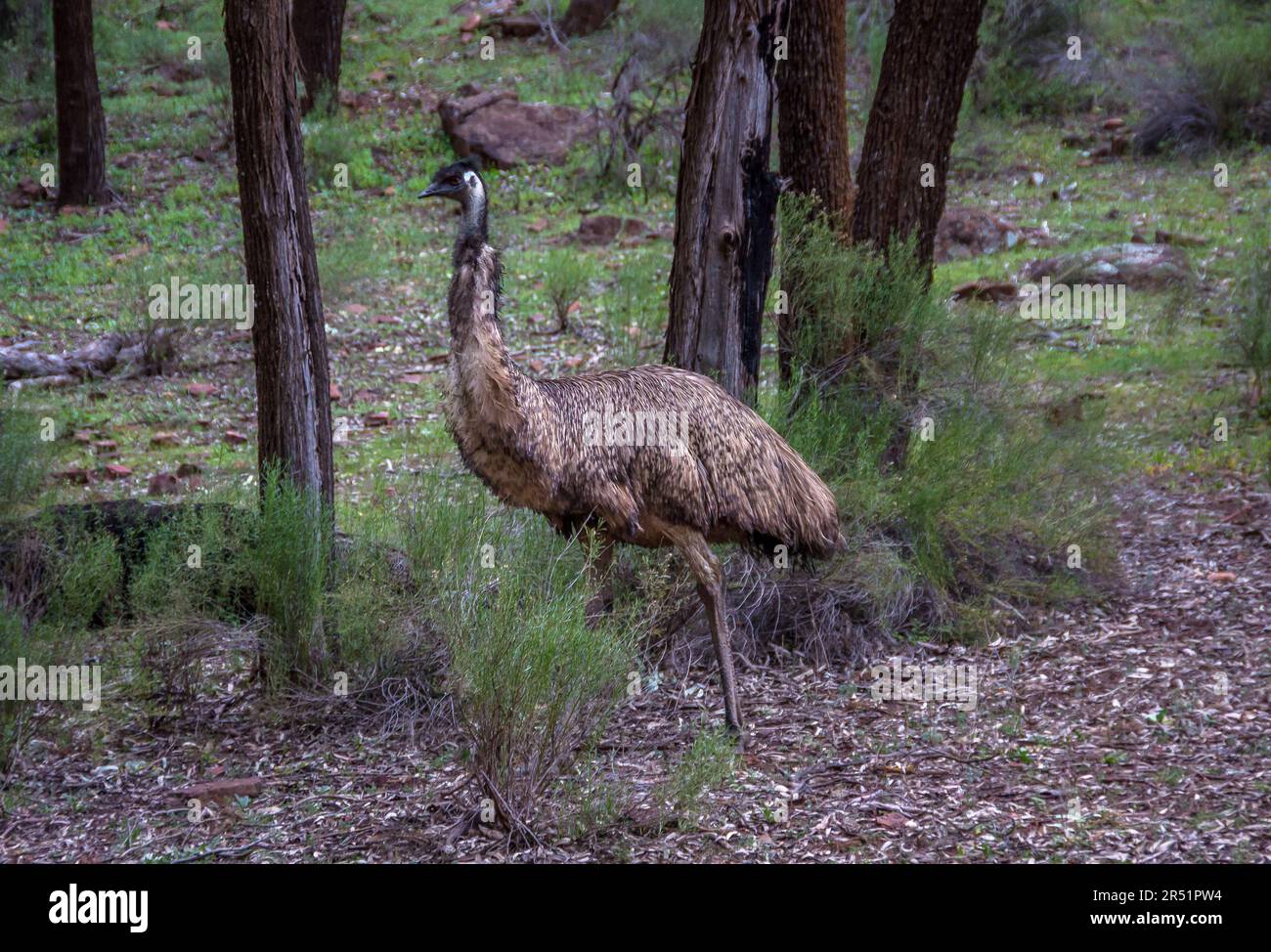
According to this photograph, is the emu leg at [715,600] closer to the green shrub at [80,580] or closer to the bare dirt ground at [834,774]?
the bare dirt ground at [834,774]

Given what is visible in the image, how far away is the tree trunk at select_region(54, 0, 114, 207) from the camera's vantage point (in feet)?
46.8

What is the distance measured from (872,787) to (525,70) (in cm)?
1535

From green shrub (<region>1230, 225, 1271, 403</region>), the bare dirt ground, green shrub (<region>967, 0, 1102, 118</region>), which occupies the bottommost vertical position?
the bare dirt ground

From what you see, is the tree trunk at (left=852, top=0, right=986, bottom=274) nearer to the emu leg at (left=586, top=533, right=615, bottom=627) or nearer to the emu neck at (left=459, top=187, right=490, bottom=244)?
the emu leg at (left=586, top=533, right=615, bottom=627)

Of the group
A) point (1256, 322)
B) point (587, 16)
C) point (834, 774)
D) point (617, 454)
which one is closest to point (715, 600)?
point (617, 454)

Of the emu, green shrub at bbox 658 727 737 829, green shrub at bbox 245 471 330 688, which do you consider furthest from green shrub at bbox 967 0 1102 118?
green shrub at bbox 658 727 737 829

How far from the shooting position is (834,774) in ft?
18.1

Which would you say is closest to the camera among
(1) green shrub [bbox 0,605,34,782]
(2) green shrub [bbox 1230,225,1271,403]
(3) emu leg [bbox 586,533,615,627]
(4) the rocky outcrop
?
(1) green shrub [bbox 0,605,34,782]

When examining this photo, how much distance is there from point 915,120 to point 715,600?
12.1ft

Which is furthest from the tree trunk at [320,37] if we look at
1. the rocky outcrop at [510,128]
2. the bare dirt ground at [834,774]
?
the bare dirt ground at [834,774]

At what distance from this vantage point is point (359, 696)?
6.14 meters

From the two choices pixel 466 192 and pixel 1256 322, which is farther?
pixel 1256 322

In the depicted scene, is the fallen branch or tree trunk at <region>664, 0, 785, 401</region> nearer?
tree trunk at <region>664, 0, 785, 401</region>

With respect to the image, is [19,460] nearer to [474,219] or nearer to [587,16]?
[474,219]
